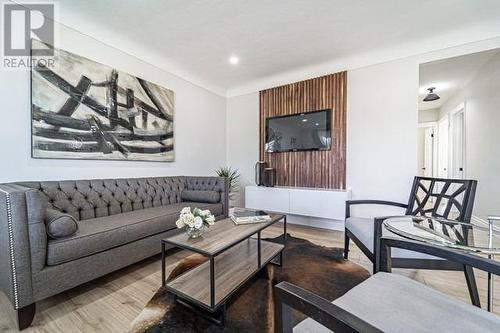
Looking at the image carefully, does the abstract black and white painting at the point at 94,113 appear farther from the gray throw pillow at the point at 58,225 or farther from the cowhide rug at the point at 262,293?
the cowhide rug at the point at 262,293

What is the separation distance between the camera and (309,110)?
3.50m

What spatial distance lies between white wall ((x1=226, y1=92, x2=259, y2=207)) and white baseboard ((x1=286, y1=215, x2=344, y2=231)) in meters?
1.05

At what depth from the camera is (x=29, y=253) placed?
1.29 meters

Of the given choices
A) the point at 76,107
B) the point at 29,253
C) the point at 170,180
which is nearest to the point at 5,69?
the point at 76,107

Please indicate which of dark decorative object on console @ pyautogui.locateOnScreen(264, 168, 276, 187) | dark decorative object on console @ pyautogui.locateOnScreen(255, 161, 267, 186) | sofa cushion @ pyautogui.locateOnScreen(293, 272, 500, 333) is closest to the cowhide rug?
sofa cushion @ pyautogui.locateOnScreen(293, 272, 500, 333)

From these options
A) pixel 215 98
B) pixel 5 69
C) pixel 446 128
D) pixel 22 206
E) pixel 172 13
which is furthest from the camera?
pixel 446 128

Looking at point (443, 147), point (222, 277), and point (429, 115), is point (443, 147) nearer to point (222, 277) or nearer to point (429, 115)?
point (429, 115)

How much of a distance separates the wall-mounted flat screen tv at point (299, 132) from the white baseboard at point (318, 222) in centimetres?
115

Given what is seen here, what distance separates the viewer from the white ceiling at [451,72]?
9.30ft

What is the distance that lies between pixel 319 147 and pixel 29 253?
335 centimetres

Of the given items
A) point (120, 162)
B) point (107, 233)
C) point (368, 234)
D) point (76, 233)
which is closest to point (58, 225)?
point (76, 233)

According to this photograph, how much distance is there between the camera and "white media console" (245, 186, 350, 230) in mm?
2938

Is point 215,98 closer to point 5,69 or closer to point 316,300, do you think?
point 5,69

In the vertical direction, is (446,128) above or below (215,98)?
below
